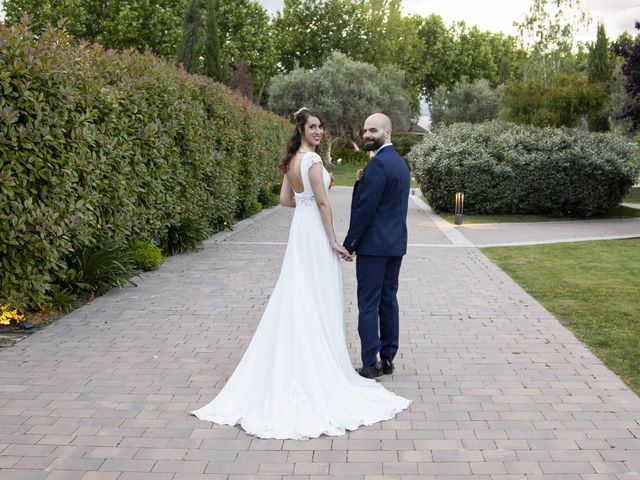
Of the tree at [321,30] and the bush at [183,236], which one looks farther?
the tree at [321,30]

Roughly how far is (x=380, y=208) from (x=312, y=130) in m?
0.75

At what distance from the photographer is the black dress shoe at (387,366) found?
17.8 feet

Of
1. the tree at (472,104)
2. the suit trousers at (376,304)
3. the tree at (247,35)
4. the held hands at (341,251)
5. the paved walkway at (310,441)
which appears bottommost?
the paved walkway at (310,441)

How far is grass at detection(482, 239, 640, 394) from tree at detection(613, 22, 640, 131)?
685 cm

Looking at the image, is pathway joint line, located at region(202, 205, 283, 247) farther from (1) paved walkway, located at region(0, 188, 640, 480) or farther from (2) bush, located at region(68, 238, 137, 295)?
(1) paved walkway, located at region(0, 188, 640, 480)

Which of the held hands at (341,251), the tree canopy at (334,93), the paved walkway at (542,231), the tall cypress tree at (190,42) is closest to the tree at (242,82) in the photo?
the tree canopy at (334,93)

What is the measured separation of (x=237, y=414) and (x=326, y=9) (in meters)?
63.7

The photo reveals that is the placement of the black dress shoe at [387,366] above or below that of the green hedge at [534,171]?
below

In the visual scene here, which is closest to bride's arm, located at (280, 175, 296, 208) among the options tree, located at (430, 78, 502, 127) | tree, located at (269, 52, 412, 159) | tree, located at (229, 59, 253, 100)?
tree, located at (229, 59, 253, 100)

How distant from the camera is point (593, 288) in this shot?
9008mm

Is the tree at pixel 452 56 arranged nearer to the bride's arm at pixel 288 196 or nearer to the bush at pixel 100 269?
the bush at pixel 100 269

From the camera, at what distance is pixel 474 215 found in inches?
755

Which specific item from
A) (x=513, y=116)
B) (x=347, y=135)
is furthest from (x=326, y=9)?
(x=513, y=116)

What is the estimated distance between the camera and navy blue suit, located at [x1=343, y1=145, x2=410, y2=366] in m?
4.83
